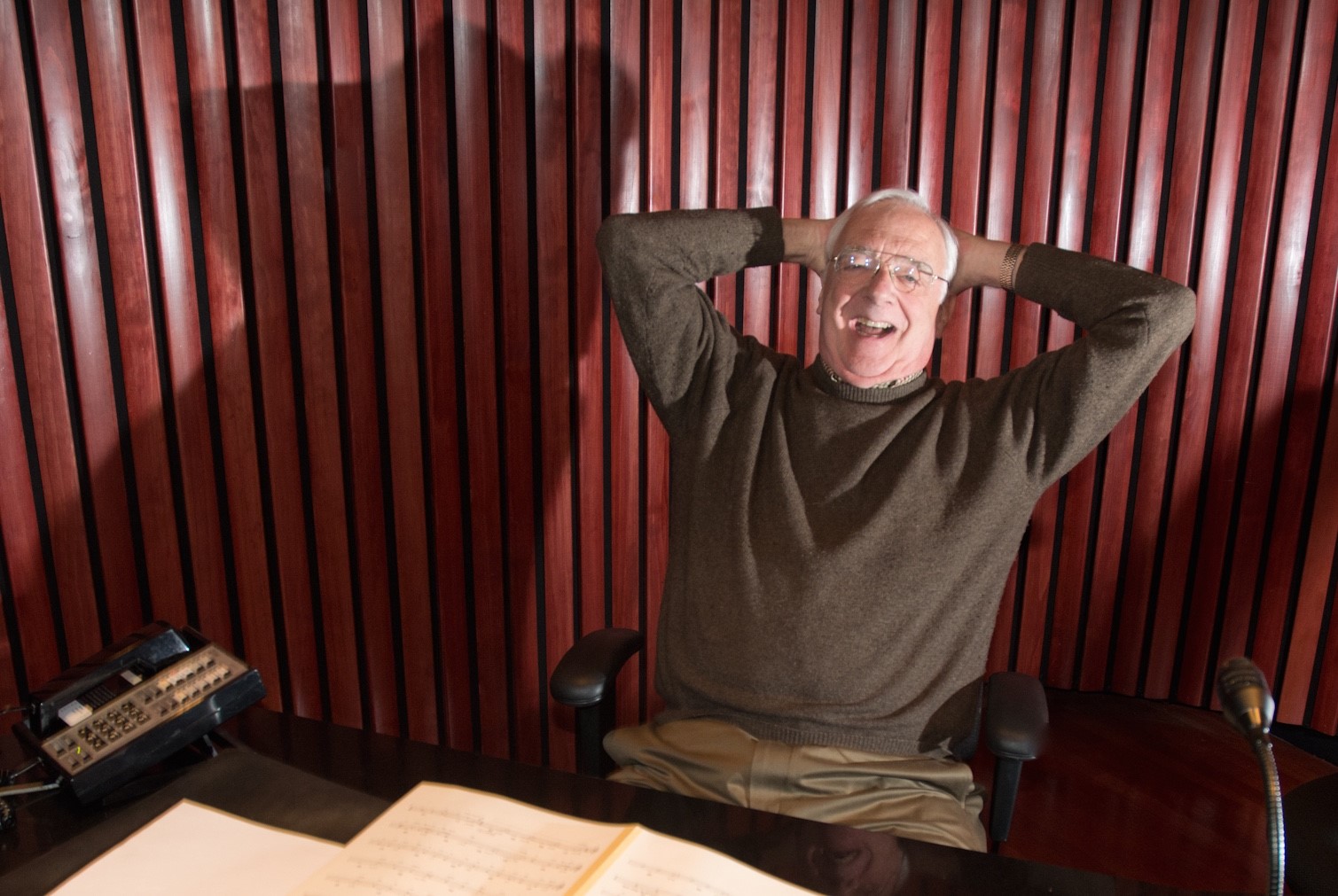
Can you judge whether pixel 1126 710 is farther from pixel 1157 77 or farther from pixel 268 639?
pixel 268 639

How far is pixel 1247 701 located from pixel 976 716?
0.90 m

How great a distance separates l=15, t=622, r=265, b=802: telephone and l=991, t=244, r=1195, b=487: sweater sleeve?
5.05 ft

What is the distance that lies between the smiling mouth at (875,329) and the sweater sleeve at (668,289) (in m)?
0.33

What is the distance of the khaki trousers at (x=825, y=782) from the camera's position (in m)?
1.54

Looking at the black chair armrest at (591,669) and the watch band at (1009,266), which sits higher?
the watch band at (1009,266)

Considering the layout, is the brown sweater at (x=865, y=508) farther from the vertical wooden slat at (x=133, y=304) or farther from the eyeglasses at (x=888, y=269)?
the vertical wooden slat at (x=133, y=304)

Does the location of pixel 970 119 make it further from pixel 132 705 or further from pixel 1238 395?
pixel 132 705

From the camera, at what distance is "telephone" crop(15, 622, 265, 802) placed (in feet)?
4.00

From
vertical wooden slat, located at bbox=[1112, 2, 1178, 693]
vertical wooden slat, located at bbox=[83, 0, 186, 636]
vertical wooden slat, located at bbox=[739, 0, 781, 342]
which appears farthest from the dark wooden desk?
vertical wooden slat, located at bbox=[1112, 2, 1178, 693]

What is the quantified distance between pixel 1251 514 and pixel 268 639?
3.14 meters

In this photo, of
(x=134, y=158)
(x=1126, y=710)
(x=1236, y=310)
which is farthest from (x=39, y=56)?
(x=1126, y=710)

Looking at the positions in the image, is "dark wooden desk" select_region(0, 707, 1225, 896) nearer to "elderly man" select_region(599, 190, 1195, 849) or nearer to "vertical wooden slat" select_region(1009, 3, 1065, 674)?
"elderly man" select_region(599, 190, 1195, 849)

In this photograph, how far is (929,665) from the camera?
5.75 feet

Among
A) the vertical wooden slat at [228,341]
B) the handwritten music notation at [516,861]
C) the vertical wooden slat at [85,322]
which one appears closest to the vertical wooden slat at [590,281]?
the vertical wooden slat at [228,341]
